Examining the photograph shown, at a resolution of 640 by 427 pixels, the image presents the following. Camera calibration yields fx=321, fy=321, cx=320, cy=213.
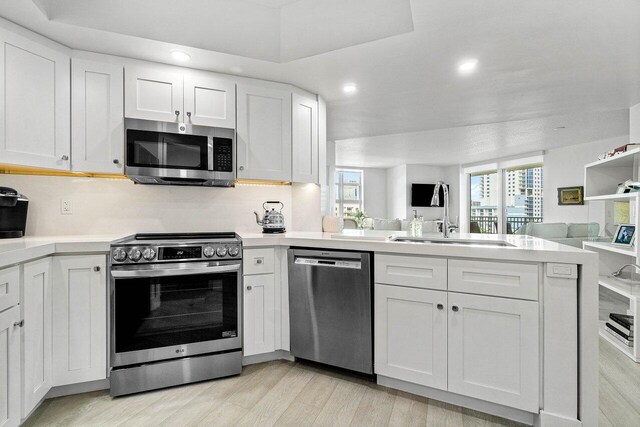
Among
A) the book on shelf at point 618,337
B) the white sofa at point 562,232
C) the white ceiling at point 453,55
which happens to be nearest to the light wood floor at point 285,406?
the book on shelf at point 618,337

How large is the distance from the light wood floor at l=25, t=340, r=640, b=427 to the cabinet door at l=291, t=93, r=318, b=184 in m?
1.60

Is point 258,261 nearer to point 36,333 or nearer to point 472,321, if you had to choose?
point 36,333

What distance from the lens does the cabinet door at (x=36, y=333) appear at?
1.59 meters

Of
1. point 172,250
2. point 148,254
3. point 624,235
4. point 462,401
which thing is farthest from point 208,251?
point 624,235

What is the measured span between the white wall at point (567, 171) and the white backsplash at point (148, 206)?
18.5ft

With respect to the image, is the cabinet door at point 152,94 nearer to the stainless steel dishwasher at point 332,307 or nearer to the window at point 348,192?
the stainless steel dishwasher at point 332,307

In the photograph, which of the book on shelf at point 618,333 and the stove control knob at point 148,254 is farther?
the book on shelf at point 618,333

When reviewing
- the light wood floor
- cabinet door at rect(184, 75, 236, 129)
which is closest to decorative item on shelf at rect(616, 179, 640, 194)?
the light wood floor

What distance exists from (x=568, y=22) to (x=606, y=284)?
2.23 metres

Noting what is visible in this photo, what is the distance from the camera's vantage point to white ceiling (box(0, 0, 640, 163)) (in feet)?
6.08

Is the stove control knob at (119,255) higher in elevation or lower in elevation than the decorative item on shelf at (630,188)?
lower

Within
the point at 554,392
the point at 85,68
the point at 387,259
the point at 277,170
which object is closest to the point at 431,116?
the point at 277,170

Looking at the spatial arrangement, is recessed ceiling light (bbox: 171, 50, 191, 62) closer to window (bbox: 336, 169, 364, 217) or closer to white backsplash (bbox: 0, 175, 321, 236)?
white backsplash (bbox: 0, 175, 321, 236)

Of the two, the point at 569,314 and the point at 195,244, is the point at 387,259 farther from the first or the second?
the point at 195,244
